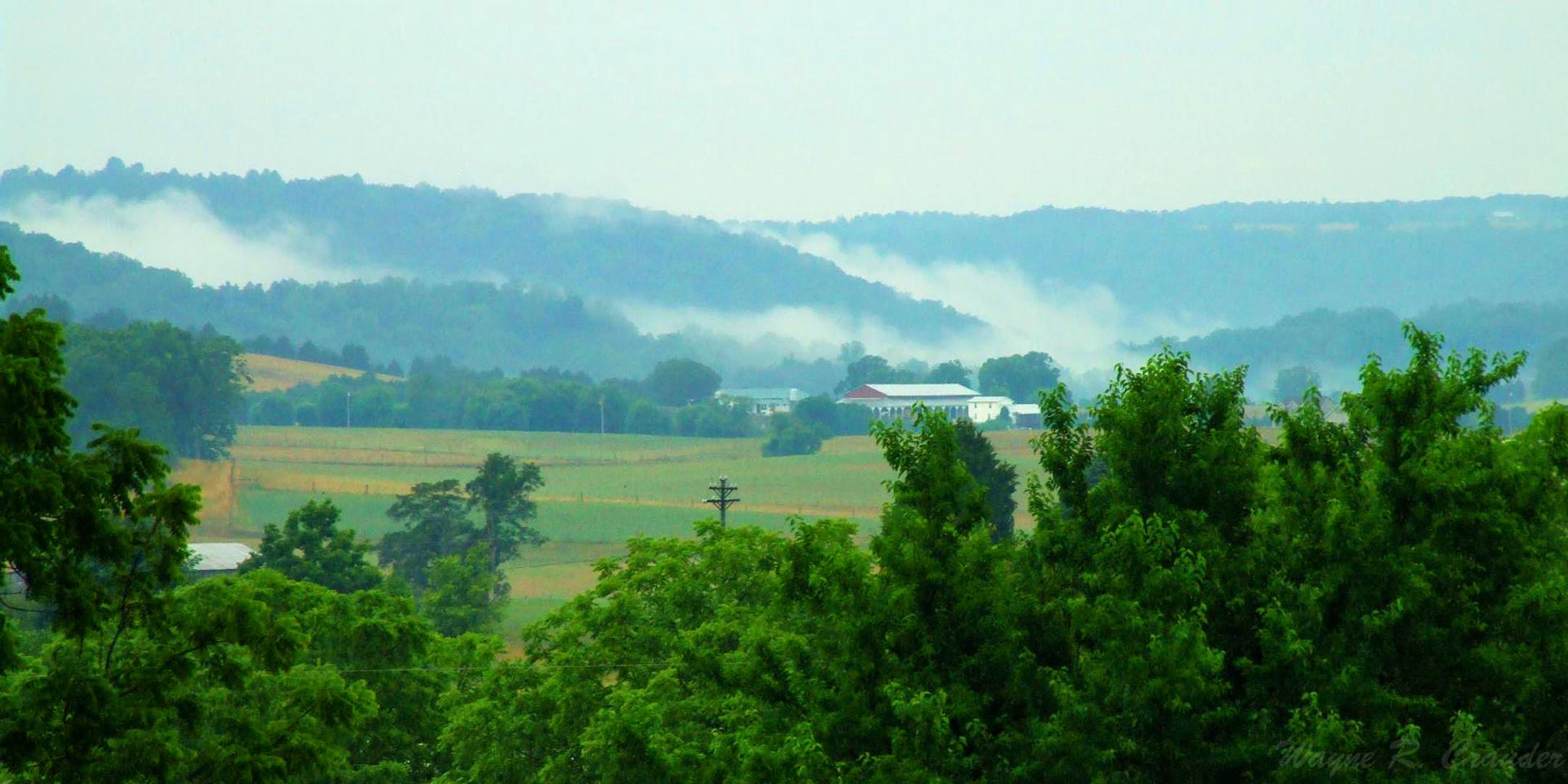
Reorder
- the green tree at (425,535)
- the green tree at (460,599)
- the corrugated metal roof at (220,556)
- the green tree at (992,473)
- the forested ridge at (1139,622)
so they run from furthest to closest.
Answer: the green tree at (425,535) < the corrugated metal roof at (220,556) < the green tree at (460,599) < the green tree at (992,473) < the forested ridge at (1139,622)

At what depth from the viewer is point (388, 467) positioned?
19675 centimetres

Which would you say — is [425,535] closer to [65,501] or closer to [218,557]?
[218,557]

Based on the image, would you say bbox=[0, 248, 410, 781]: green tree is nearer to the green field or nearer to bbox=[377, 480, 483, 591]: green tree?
bbox=[377, 480, 483, 591]: green tree

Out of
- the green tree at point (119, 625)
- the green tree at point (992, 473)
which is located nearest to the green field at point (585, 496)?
the green tree at point (992, 473)

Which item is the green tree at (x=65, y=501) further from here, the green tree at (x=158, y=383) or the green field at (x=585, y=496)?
the green tree at (x=158, y=383)

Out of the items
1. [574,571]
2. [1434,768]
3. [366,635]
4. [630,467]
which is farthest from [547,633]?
[630,467]

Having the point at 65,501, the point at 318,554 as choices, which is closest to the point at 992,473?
the point at 318,554

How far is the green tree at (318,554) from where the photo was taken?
260ft

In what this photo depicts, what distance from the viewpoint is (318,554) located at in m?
79.9

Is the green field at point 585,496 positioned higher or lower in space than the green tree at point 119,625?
lower

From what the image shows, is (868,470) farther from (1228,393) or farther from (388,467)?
(1228,393)

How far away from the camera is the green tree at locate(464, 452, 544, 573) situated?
412 ft

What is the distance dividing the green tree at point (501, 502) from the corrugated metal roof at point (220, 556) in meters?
16.3

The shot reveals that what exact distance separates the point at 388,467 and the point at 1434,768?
182827mm
